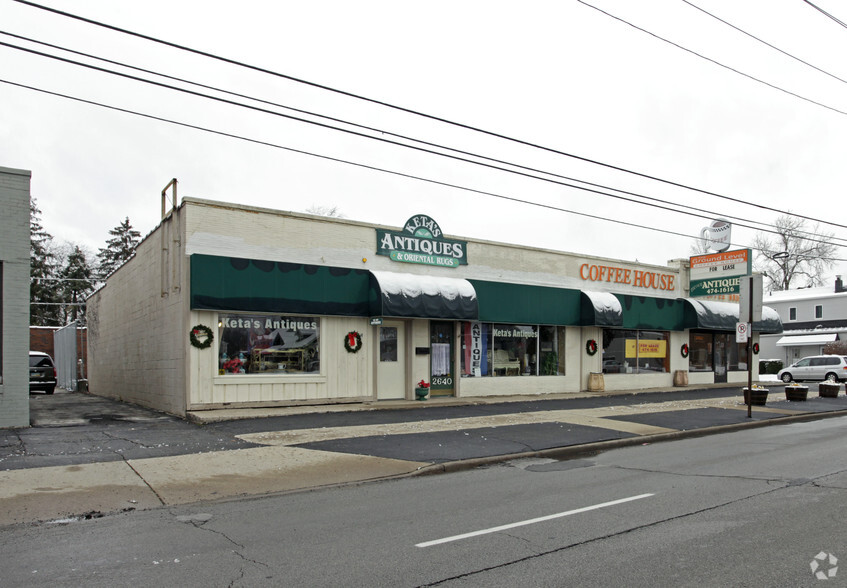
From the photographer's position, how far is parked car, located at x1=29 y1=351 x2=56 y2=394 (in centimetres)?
2420

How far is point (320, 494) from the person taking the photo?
27.5ft

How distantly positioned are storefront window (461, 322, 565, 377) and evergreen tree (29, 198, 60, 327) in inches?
1890

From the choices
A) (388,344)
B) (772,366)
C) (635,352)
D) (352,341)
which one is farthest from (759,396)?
(772,366)

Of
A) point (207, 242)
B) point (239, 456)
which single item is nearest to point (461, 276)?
point (207, 242)

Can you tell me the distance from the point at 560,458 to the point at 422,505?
14.5 feet

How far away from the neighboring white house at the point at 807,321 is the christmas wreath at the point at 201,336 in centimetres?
4921

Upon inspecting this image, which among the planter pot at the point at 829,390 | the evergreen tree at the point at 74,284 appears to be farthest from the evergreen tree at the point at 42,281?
the planter pot at the point at 829,390

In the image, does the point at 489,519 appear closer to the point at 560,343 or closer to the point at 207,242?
the point at 207,242

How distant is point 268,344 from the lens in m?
16.2

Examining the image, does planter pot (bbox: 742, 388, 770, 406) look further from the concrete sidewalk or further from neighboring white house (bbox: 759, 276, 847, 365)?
neighboring white house (bbox: 759, 276, 847, 365)

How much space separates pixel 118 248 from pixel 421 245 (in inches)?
2046

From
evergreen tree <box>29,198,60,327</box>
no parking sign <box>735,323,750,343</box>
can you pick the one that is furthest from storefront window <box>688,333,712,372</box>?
evergreen tree <box>29,198,60,327</box>

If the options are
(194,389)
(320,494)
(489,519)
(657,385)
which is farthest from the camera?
(657,385)

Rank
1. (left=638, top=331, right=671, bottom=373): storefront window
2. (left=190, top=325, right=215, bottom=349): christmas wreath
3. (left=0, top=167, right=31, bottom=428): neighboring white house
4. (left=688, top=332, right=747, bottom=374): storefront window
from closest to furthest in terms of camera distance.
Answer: (left=0, top=167, right=31, bottom=428): neighboring white house, (left=190, top=325, right=215, bottom=349): christmas wreath, (left=638, top=331, right=671, bottom=373): storefront window, (left=688, top=332, right=747, bottom=374): storefront window
